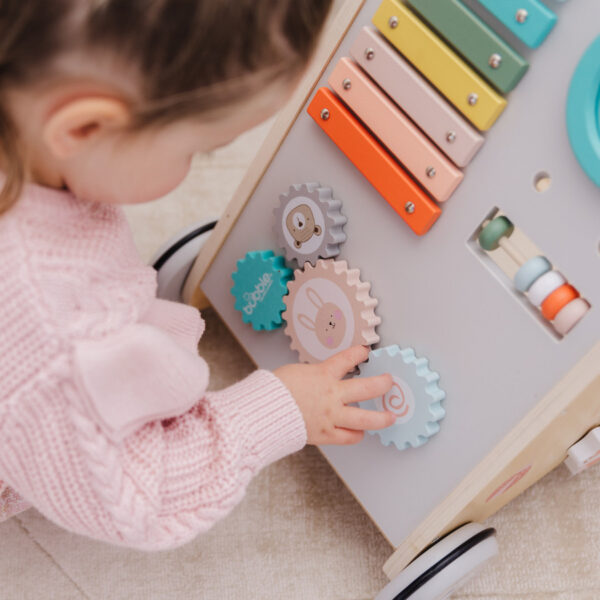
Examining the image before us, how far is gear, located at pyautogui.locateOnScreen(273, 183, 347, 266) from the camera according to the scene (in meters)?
0.68

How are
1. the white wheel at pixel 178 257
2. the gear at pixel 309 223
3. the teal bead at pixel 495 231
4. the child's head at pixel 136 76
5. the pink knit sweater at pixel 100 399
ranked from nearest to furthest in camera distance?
1. the child's head at pixel 136 76
2. the pink knit sweater at pixel 100 399
3. the teal bead at pixel 495 231
4. the gear at pixel 309 223
5. the white wheel at pixel 178 257

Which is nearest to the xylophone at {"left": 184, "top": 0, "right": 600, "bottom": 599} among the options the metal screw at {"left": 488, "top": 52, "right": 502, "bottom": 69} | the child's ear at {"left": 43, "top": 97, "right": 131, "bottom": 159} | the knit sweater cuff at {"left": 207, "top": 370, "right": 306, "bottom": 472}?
the metal screw at {"left": 488, "top": 52, "right": 502, "bottom": 69}

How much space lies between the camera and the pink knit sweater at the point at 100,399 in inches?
18.3

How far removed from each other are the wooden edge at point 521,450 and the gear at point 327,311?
16 centimetres

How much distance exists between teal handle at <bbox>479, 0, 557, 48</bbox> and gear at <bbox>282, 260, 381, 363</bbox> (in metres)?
0.25

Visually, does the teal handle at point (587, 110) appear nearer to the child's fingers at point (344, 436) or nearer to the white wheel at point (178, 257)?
the child's fingers at point (344, 436)

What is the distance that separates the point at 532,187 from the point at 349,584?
0.47 m

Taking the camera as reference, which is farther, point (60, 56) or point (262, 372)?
point (262, 372)

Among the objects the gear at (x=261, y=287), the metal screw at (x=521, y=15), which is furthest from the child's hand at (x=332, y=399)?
the metal screw at (x=521, y=15)

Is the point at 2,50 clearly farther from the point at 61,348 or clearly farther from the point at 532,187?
→ the point at 532,187

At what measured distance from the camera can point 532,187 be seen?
557mm

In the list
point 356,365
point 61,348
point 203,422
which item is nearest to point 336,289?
point 356,365

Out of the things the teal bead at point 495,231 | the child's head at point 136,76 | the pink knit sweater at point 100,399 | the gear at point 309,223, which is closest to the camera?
the child's head at point 136,76

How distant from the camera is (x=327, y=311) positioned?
0.70 meters
